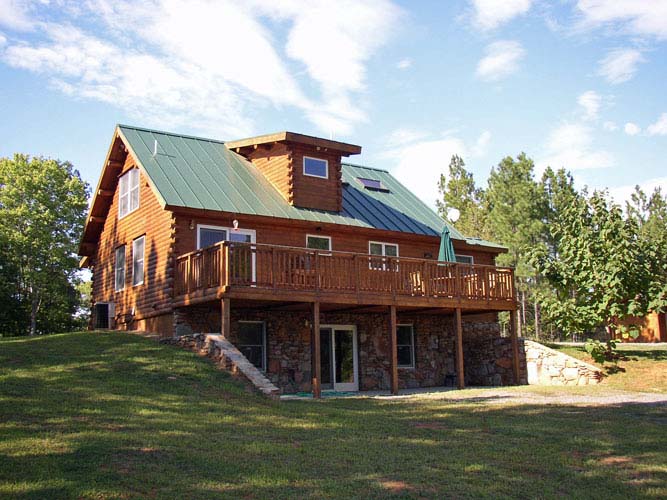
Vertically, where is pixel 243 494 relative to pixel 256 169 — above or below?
below

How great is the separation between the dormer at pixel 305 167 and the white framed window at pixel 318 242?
980 mm

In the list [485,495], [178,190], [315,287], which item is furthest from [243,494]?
[178,190]

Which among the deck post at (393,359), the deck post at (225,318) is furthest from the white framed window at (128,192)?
the deck post at (393,359)

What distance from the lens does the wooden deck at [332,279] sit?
16359mm

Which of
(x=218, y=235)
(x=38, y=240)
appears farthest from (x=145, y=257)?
(x=38, y=240)

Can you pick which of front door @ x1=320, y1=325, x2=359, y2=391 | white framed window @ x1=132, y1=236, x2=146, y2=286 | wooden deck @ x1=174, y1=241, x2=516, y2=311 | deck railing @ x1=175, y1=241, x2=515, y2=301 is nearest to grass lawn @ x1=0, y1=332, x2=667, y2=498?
wooden deck @ x1=174, y1=241, x2=516, y2=311

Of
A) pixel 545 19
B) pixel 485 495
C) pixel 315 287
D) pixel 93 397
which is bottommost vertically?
pixel 485 495

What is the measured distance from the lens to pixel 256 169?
2258cm

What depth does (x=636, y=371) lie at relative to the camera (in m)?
19.9

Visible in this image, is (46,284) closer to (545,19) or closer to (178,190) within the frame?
(178,190)

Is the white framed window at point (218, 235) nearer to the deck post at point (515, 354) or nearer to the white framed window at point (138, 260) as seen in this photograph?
the white framed window at point (138, 260)

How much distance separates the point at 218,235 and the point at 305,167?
151 inches

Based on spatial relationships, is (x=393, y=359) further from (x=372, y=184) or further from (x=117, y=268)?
(x=117, y=268)

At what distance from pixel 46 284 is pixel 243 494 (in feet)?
111
